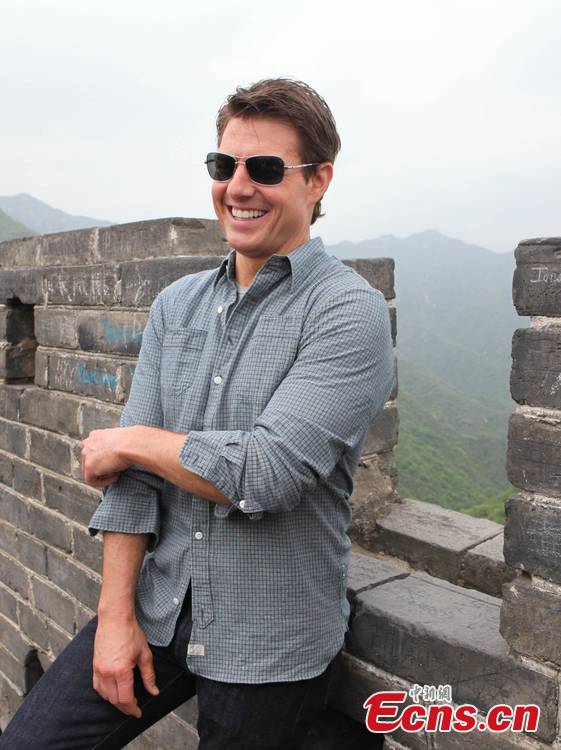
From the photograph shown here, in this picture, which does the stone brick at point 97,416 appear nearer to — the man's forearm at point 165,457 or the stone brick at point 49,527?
the stone brick at point 49,527

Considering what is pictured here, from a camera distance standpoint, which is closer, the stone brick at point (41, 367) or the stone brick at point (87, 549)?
the stone brick at point (87, 549)

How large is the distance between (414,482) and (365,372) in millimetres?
15814

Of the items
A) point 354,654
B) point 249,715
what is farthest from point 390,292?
point 249,715

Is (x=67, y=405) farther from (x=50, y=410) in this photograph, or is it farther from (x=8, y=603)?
(x=8, y=603)

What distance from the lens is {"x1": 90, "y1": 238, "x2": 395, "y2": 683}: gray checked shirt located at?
1581 millimetres

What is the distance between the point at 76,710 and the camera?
1820 mm

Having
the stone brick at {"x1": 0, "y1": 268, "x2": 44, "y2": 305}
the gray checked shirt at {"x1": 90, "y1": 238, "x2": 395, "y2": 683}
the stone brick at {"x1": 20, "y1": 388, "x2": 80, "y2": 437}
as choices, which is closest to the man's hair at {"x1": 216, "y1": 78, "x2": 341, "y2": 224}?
the gray checked shirt at {"x1": 90, "y1": 238, "x2": 395, "y2": 683}

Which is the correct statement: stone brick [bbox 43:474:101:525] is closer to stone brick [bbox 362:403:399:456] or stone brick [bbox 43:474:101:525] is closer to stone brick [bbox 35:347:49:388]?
stone brick [bbox 35:347:49:388]

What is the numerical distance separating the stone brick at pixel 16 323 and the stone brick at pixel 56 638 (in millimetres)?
1468

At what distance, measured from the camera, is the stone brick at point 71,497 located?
3153 mm

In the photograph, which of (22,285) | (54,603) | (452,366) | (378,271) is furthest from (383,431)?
(452,366)

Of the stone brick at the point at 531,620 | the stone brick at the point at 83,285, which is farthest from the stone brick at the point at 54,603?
the stone brick at the point at 531,620

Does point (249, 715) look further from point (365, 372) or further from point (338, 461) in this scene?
point (365, 372)

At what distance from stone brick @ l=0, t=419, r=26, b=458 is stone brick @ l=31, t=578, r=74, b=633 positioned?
677 mm
